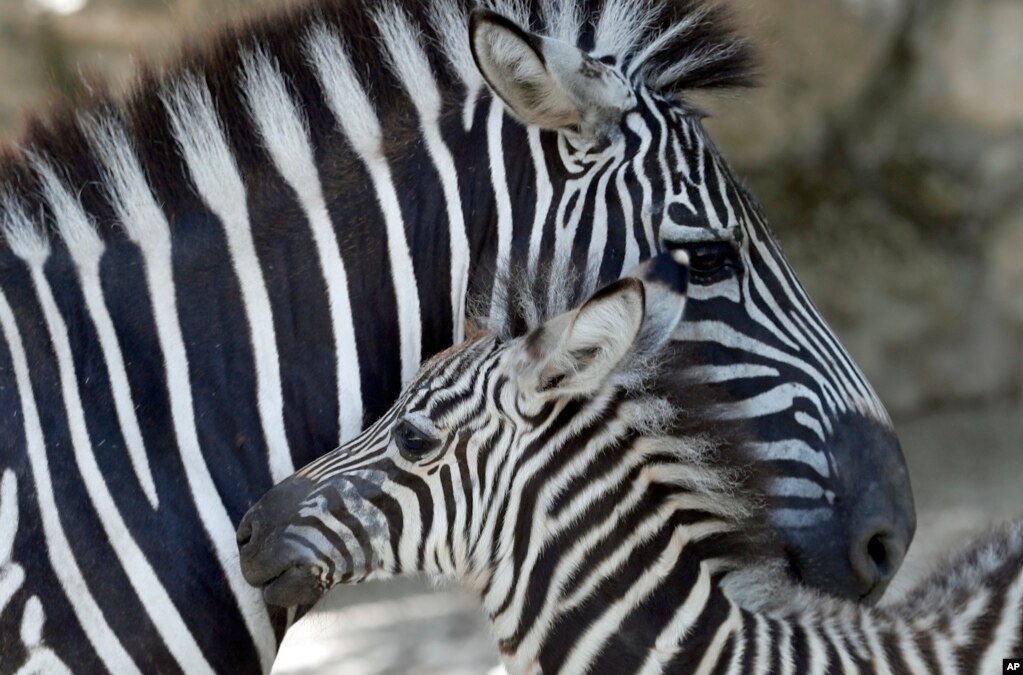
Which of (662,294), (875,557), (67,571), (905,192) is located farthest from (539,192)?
(905,192)

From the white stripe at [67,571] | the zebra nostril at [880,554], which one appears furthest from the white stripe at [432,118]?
the zebra nostril at [880,554]

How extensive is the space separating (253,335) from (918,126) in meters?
8.37

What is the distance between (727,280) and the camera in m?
3.22

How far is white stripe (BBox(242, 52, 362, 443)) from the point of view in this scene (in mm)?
3414

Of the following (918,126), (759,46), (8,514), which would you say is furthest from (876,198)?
(8,514)

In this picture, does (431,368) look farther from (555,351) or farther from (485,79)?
(485,79)

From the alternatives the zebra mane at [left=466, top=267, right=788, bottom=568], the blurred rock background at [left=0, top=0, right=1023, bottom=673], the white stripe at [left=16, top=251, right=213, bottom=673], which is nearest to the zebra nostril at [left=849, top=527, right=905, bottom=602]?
the zebra mane at [left=466, top=267, right=788, bottom=568]

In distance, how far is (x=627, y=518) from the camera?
2936 mm

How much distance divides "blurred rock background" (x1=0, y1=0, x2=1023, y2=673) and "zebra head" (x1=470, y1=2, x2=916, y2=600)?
637 cm

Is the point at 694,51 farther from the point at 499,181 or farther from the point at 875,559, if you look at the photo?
the point at 875,559

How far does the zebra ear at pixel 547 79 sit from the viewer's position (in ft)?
10.1

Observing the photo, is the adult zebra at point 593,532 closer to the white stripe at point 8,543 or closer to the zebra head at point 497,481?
the zebra head at point 497,481

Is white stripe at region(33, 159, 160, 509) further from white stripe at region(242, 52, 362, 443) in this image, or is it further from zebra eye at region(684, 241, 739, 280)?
zebra eye at region(684, 241, 739, 280)

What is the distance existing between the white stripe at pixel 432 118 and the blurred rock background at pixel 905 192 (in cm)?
617
